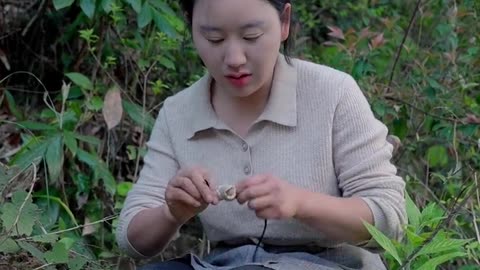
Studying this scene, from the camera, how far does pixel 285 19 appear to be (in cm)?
206

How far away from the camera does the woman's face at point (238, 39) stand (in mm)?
1943

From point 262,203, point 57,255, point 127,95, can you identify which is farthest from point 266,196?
point 127,95

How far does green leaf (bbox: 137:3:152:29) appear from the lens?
292 cm

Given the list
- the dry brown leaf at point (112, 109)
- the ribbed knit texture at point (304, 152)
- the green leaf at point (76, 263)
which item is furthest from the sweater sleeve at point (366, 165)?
the dry brown leaf at point (112, 109)

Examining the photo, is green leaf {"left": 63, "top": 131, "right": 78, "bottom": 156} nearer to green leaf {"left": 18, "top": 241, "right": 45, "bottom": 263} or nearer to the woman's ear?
green leaf {"left": 18, "top": 241, "right": 45, "bottom": 263}

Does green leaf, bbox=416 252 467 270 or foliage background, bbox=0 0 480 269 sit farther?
foliage background, bbox=0 0 480 269

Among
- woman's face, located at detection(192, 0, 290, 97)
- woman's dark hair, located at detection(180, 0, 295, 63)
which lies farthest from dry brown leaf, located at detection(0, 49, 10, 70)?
woman's face, located at detection(192, 0, 290, 97)

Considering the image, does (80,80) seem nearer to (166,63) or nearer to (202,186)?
(166,63)

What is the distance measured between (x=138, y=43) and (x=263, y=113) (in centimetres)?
129

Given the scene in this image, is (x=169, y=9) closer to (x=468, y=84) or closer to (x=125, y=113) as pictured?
(x=125, y=113)

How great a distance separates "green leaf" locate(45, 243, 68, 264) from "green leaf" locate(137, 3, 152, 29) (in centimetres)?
94

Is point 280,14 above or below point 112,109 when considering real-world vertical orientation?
above

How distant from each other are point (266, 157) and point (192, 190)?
0.27 meters

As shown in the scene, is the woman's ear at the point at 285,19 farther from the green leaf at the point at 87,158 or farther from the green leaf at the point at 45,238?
the green leaf at the point at 87,158
